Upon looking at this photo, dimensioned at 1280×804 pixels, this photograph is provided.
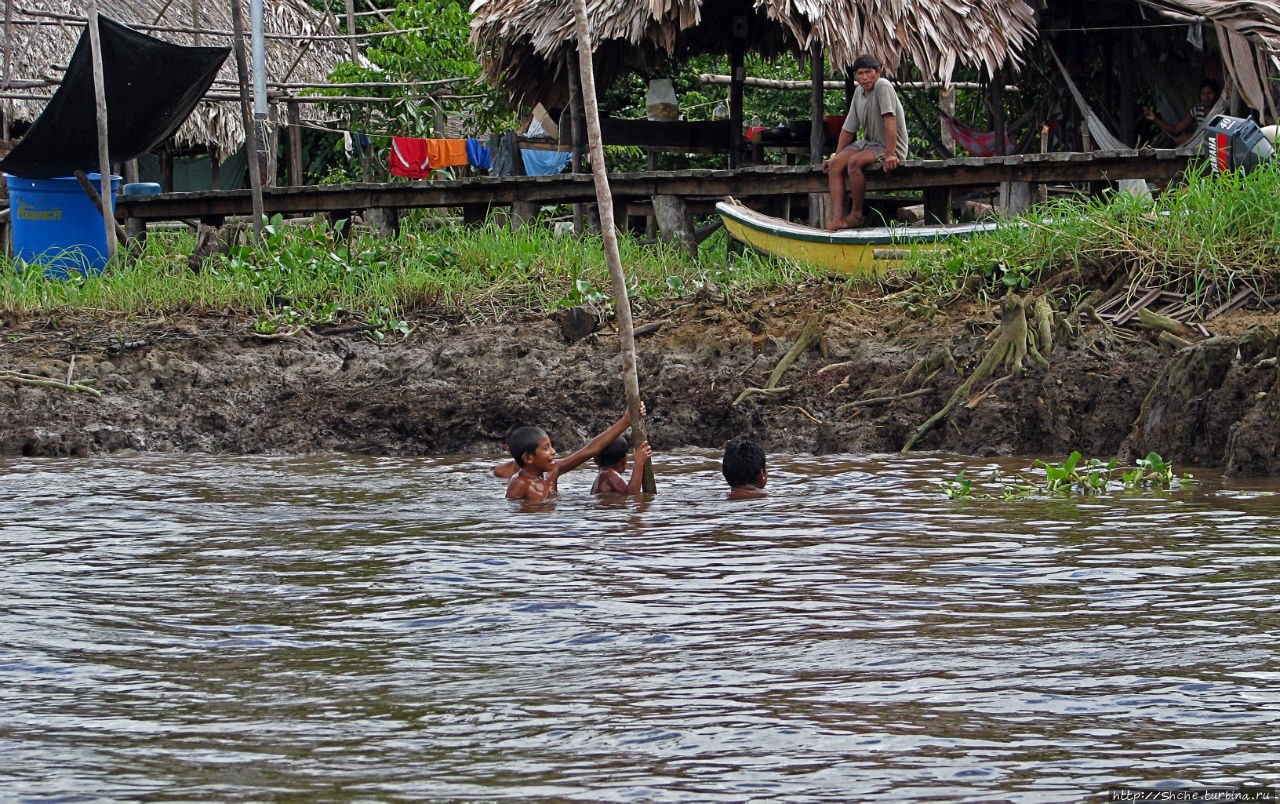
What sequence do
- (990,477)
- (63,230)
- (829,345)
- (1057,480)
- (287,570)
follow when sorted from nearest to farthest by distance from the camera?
(287,570), (1057,480), (990,477), (829,345), (63,230)

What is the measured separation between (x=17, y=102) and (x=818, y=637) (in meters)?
16.0

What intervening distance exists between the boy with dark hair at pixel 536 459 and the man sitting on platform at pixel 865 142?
3.90 meters

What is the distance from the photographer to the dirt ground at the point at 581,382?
777 cm

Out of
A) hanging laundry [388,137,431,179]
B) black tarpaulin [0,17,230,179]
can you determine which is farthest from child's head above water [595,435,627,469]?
hanging laundry [388,137,431,179]

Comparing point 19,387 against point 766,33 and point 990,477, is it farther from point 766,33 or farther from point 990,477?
point 766,33

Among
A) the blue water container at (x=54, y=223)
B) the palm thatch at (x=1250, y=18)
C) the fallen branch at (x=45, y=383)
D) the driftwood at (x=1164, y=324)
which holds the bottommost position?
the fallen branch at (x=45, y=383)

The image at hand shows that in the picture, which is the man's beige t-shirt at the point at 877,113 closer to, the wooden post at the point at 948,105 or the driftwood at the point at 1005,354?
the driftwood at the point at 1005,354

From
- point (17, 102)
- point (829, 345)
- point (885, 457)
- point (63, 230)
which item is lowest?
point (885, 457)

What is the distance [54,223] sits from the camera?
37.7ft

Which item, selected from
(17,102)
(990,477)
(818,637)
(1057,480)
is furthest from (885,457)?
(17,102)

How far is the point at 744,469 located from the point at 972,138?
32.2 feet

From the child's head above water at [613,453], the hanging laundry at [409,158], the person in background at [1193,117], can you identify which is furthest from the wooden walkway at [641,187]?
the child's head above water at [613,453]

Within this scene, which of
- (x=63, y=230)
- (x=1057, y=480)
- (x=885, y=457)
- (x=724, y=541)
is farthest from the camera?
(x=63, y=230)

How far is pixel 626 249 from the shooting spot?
1029cm
